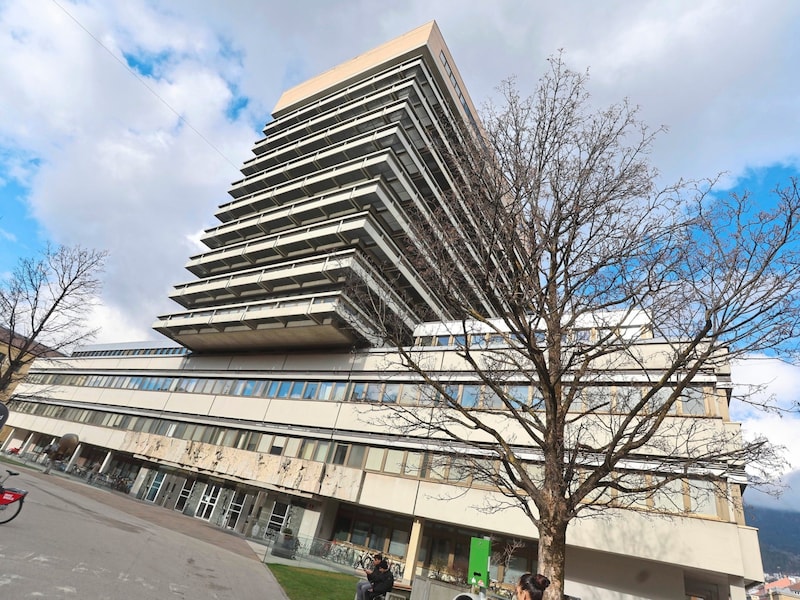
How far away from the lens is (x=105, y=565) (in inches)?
305

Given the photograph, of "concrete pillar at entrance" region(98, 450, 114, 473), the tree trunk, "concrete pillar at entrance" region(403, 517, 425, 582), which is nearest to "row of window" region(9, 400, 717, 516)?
"concrete pillar at entrance" region(403, 517, 425, 582)

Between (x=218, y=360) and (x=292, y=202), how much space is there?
1585cm

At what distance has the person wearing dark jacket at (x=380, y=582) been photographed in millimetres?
8703

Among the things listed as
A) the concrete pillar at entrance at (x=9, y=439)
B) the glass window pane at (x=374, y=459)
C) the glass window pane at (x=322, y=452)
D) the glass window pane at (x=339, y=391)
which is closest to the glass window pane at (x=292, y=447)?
the glass window pane at (x=322, y=452)

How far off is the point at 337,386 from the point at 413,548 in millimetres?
10856

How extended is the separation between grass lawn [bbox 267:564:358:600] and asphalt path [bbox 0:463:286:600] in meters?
0.38

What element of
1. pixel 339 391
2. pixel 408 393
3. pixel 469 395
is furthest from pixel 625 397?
pixel 339 391

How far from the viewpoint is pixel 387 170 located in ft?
110

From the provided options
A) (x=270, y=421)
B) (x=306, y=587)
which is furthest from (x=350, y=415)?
(x=306, y=587)

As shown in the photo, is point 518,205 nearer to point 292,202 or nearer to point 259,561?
point 259,561

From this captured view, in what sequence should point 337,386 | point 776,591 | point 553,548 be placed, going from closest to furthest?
point 553,548, point 337,386, point 776,591

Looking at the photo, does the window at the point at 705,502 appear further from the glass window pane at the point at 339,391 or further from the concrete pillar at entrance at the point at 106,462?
the concrete pillar at entrance at the point at 106,462

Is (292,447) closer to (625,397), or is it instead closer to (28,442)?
(625,397)

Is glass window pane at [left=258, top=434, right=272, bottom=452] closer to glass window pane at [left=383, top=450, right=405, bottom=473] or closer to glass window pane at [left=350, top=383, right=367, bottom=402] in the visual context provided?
→ glass window pane at [left=350, top=383, right=367, bottom=402]
